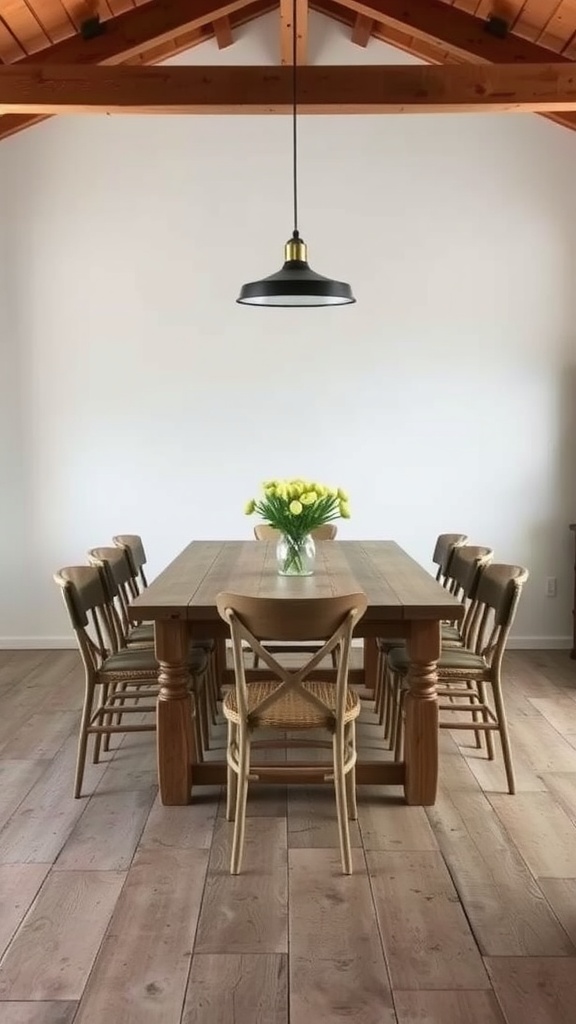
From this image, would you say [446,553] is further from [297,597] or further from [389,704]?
[297,597]

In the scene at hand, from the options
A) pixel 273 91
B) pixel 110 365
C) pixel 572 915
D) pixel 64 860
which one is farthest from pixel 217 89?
pixel 572 915

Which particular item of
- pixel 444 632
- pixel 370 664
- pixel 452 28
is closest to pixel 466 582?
pixel 444 632

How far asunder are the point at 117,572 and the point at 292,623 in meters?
1.42

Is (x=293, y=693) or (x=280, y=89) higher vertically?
(x=280, y=89)

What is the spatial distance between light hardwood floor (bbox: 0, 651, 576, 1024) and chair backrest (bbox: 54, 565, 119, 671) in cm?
52

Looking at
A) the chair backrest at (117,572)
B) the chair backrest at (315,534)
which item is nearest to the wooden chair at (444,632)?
the chair backrest at (315,534)

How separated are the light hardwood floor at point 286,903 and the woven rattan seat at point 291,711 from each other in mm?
417

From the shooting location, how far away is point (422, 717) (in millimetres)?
2887

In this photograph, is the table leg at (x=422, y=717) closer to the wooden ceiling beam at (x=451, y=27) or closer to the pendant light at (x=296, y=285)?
the pendant light at (x=296, y=285)

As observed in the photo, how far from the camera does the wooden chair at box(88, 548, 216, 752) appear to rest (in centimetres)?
322

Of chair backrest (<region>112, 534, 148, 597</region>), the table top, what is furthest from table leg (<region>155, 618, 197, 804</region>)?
chair backrest (<region>112, 534, 148, 597</region>)

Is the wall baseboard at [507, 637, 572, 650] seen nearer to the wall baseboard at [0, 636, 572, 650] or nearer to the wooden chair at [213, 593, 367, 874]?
the wall baseboard at [0, 636, 572, 650]

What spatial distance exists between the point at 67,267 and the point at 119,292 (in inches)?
13.2

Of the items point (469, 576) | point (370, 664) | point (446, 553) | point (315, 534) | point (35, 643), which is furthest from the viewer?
point (35, 643)
